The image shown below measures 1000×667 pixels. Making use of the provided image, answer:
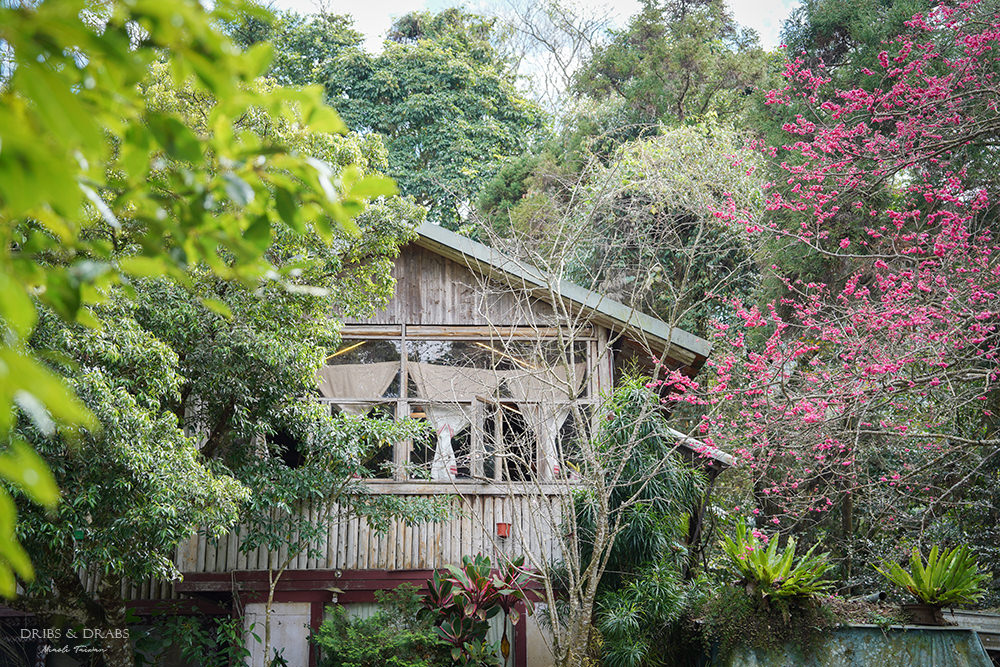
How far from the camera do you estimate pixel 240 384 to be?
710cm

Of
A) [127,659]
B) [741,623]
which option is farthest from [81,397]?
[741,623]

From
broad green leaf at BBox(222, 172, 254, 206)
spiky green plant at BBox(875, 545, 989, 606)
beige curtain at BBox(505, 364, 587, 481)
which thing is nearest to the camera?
broad green leaf at BBox(222, 172, 254, 206)

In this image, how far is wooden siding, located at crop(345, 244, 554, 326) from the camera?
9836 mm

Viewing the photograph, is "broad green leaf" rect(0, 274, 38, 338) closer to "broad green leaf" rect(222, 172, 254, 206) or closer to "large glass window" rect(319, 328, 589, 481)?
"broad green leaf" rect(222, 172, 254, 206)

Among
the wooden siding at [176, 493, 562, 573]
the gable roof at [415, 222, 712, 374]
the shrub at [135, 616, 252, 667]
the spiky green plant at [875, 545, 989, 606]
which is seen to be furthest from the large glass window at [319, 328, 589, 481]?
the spiky green plant at [875, 545, 989, 606]

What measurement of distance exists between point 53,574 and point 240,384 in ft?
6.43

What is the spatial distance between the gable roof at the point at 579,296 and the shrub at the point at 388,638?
135 inches

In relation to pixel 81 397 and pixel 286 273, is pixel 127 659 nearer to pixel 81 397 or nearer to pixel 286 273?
pixel 81 397

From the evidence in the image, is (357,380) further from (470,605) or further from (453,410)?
(470,605)

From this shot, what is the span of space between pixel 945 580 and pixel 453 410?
512 centimetres

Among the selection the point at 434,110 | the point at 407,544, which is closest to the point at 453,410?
the point at 407,544

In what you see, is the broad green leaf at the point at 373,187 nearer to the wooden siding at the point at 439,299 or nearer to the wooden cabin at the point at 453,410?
the wooden cabin at the point at 453,410

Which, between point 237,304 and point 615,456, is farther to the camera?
point 615,456

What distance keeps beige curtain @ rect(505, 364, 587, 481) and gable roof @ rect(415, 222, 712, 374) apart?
2.55 feet
